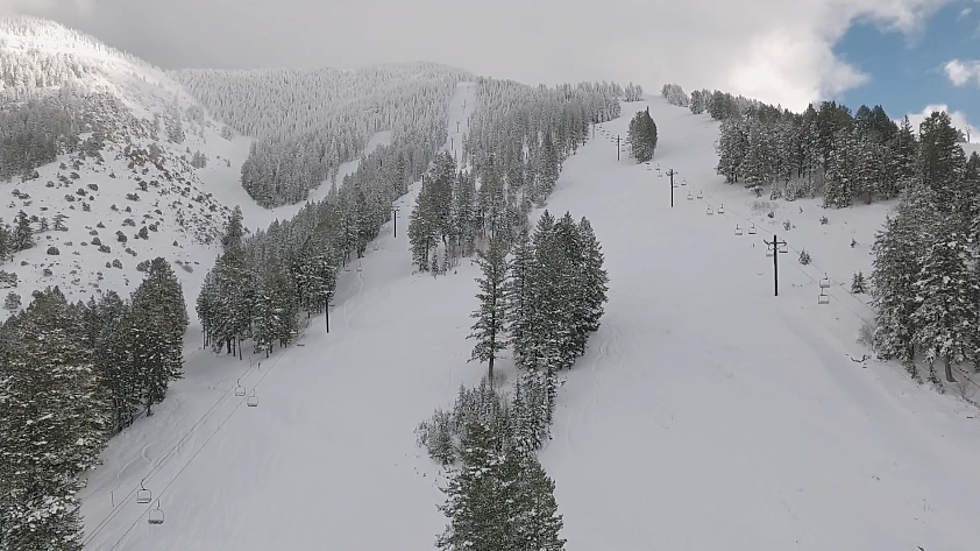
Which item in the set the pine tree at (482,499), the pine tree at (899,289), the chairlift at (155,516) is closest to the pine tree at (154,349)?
the chairlift at (155,516)

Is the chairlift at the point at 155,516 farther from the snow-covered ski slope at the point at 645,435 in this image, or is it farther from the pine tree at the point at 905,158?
the pine tree at the point at 905,158

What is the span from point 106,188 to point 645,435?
11937cm

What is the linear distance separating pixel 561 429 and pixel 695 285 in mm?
22540

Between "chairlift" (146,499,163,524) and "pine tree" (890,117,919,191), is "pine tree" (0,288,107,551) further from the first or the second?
"pine tree" (890,117,919,191)

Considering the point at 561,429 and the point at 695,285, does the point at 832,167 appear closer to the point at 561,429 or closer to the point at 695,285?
the point at 695,285

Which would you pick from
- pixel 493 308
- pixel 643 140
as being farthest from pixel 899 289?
pixel 643 140

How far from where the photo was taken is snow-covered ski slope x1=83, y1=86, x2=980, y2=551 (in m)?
24.0

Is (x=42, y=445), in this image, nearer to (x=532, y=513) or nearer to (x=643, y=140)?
(x=532, y=513)

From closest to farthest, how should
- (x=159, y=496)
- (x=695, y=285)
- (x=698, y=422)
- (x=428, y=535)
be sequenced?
(x=428, y=535) < (x=698, y=422) < (x=159, y=496) < (x=695, y=285)

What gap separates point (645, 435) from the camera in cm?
3077

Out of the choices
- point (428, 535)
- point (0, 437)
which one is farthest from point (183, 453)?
point (428, 535)

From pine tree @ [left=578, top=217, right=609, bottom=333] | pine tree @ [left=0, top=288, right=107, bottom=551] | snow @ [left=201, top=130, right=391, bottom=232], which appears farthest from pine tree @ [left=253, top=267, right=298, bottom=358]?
snow @ [left=201, top=130, right=391, bottom=232]

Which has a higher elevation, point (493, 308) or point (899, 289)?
point (899, 289)

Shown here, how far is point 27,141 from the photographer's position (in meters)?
107
